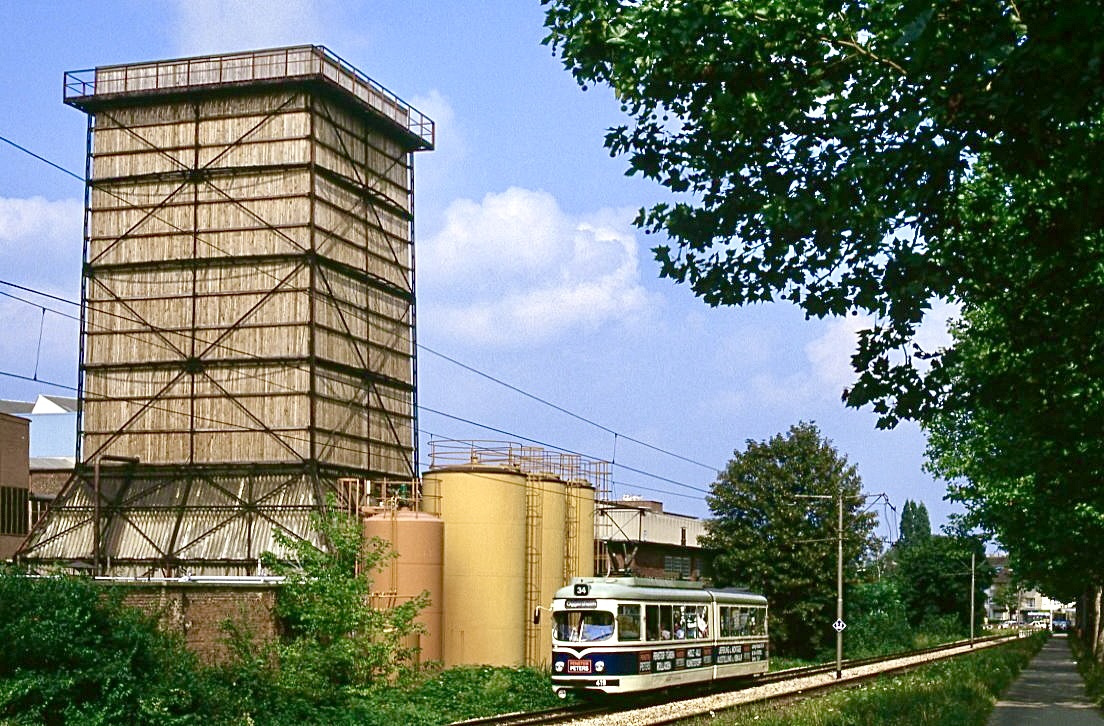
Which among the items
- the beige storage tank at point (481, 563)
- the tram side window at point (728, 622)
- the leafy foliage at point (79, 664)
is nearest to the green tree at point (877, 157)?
the leafy foliage at point (79, 664)

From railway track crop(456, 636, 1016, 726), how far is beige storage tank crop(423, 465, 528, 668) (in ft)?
21.5

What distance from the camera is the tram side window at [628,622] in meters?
33.3

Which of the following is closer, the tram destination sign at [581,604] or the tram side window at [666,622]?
the tram destination sign at [581,604]

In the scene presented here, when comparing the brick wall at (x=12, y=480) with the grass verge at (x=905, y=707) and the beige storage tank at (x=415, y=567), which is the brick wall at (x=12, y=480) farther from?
the grass verge at (x=905, y=707)

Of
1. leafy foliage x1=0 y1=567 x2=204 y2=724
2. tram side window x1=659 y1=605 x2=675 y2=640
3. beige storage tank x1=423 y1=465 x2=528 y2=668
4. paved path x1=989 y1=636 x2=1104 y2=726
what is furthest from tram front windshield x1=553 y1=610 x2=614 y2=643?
leafy foliage x1=0 y1=567 x2=204 y2=724

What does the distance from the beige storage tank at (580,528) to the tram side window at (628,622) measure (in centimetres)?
1435

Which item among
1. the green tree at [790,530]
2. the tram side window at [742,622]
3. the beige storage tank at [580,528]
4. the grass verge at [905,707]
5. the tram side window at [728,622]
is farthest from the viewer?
the green tree at [790,530]

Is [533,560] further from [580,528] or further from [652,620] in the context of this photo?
[652,620]

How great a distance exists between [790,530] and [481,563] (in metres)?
25.4

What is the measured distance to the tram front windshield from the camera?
3322cm

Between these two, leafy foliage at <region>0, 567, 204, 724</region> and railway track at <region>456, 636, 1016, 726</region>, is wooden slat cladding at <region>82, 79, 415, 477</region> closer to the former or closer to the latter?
railway track at <region>456, 636, 1016, 726</region>

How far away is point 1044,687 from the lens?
4125 cm

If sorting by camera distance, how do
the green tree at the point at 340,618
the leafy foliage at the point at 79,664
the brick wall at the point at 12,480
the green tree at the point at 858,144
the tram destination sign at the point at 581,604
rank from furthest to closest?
the brick wall at the point at 12,480 → the green tree at the point at 340,618 → the tram destination sign at the point at 581,604 → the leafy foliage at the point at 79,664 → the green tree at the point at 858,144

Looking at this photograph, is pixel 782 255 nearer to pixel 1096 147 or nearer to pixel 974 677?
pixel 1096 147
